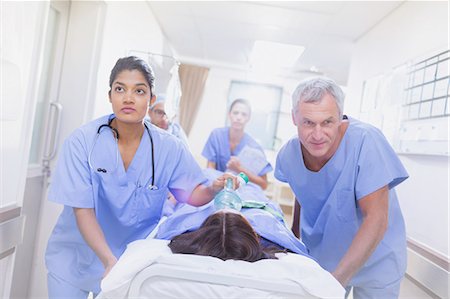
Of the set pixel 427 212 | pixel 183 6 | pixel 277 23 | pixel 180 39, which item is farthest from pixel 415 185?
pixel 180 39

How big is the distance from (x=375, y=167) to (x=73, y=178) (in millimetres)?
1044

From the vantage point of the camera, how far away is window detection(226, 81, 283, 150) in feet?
19.8

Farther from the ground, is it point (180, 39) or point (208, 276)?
point (180, 39)

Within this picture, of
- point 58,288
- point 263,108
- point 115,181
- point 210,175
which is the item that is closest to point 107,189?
point 115,181

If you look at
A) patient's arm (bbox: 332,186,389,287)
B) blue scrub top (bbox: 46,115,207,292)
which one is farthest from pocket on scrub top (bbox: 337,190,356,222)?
blue scrub top (bbox: 46,115,207,292)

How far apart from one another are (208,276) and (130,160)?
698 millimetres

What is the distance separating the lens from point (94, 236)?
47.3 inches

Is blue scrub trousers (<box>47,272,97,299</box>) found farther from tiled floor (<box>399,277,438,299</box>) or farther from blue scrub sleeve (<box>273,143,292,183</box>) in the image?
tiled floor (<box>399,277,438,299</box>)

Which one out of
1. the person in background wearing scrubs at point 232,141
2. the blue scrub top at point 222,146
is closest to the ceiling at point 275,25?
the person in background wearing scrubs at point 232,141

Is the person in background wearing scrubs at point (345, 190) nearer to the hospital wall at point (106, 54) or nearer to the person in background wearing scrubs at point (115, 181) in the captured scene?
the person in background wearing scrubs at point (115, 181)

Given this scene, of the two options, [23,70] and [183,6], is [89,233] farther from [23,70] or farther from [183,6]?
[183,6]

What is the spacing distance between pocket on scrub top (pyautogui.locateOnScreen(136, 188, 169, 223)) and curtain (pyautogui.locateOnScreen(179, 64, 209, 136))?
14.5 ft

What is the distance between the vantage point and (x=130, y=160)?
4.67ft

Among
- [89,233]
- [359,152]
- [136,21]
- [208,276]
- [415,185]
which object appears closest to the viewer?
[208,276]
